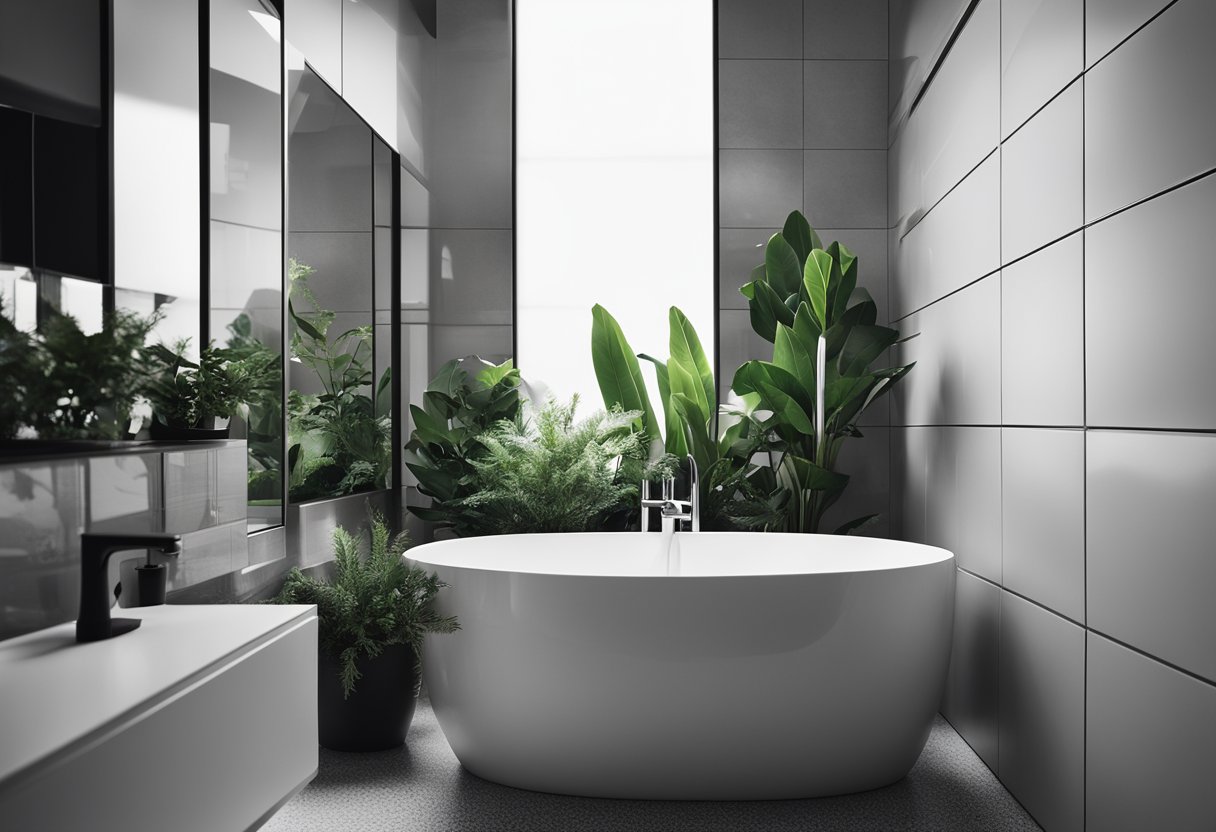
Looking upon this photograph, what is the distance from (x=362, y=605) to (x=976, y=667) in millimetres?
1719

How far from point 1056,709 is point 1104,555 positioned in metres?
0.44

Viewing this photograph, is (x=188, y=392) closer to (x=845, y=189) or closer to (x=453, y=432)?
(x=453, y=432)

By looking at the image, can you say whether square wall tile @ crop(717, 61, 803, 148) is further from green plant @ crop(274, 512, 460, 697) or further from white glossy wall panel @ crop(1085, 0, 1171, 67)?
green plant @ crop(274, 512, 460, 697)

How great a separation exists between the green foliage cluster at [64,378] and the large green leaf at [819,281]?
2.13 metres

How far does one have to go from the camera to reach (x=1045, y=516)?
2.08 metres

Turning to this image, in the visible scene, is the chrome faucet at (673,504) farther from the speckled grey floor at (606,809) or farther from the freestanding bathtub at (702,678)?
the speckled grey floor at (606,809)

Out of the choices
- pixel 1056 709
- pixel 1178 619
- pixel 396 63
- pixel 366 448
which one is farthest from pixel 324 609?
pixel 396 63

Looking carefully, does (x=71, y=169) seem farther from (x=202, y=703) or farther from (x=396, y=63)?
(x=396, y=63)

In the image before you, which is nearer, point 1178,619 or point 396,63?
point 1178,619

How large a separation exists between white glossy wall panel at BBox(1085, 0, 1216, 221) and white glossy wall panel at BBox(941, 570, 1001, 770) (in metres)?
1.15

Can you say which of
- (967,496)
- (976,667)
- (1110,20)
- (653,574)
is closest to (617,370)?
(653,574)

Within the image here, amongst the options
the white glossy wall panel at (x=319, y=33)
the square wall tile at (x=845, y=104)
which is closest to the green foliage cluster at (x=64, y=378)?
the white glossy wall panel at (x=319, y=33)

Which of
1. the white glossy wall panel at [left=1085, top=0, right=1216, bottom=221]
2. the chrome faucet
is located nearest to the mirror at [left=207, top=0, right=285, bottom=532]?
the chrome faucet

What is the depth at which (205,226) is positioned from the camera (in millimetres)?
2166
